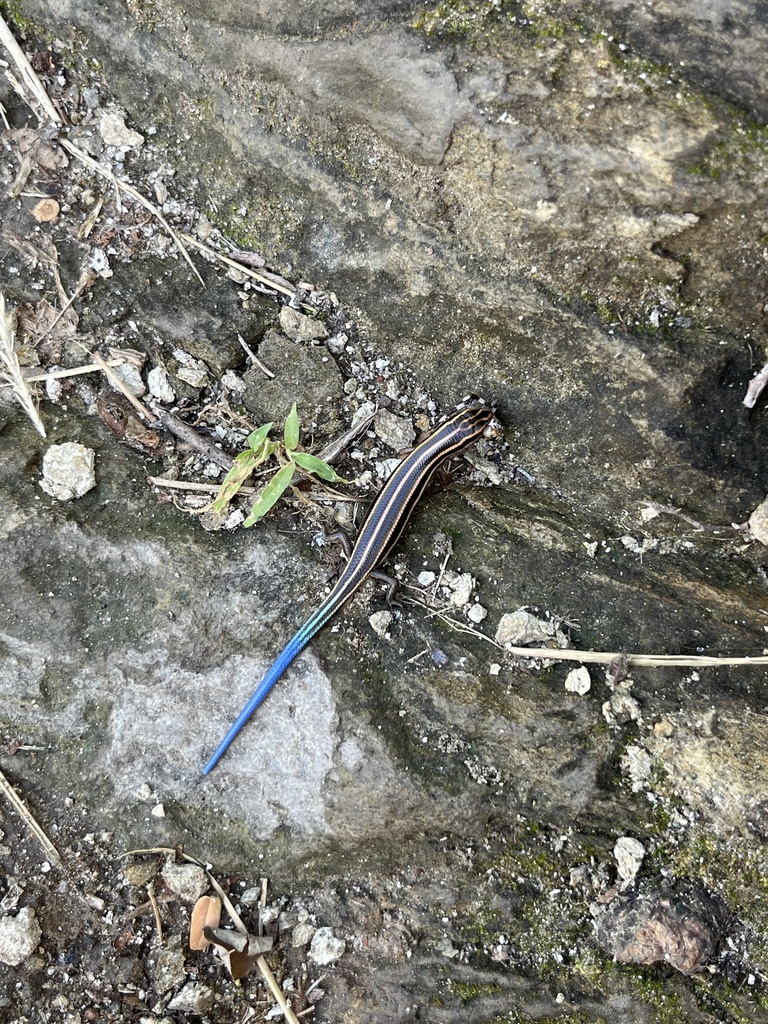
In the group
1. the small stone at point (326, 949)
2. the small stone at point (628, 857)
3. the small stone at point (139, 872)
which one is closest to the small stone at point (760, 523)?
the small stone at point (628, 857)

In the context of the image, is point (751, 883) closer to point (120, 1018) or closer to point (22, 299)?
point (120, 1018)

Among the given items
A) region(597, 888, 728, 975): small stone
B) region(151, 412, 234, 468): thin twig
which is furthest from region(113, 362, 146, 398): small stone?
region(597, 888, 728, 975): small stone

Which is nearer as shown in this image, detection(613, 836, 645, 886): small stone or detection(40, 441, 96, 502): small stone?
detection(613, 836, 645, 886): small stone

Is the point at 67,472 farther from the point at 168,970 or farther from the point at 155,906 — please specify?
the point at 168,970

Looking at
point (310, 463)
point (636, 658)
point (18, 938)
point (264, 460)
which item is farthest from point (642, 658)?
point (18, 938)

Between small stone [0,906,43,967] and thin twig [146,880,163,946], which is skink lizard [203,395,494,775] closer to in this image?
thin twig [146,880,163,946]

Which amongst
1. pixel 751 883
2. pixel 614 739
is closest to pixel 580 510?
pixel 614 739
